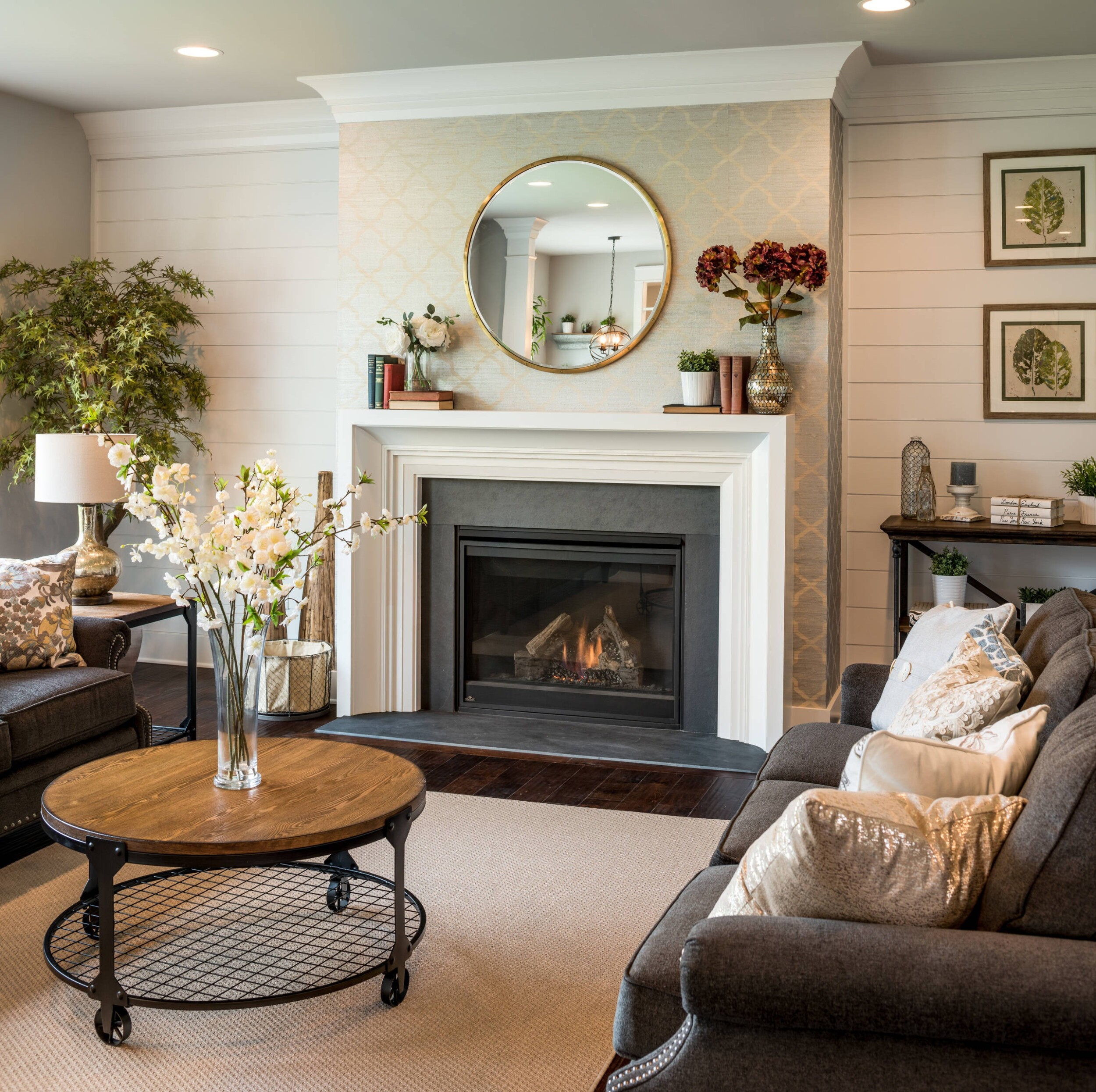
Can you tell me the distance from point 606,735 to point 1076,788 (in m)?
3.14

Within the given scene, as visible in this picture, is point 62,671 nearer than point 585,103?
Yes

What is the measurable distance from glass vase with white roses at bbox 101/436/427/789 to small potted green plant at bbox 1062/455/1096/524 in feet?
9.60

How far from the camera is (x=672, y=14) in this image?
12.3 ft

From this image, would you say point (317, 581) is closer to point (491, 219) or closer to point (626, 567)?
point (626, 567)

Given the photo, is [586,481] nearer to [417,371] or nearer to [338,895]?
[417,371]

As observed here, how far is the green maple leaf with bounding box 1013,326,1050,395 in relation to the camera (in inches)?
172

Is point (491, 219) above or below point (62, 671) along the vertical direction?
above

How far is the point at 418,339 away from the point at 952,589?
2368mm

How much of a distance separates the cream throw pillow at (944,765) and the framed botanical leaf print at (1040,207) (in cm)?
314

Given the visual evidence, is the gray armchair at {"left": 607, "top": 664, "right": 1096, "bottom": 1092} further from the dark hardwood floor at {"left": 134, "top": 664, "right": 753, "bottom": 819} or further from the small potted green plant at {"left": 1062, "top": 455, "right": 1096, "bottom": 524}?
the small potted green plant at {"left": 1062, "top": 455, "right": 1096, "bottom": 524}

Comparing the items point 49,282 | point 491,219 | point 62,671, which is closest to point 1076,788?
point 62,671

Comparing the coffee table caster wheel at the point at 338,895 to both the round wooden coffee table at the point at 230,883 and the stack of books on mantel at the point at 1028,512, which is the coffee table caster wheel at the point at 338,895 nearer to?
the round wooden coffee table at the point at 230,883

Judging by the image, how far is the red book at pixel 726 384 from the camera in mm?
4227

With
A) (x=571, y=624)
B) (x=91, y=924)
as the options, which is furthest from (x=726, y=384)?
(x=91, y=924)
